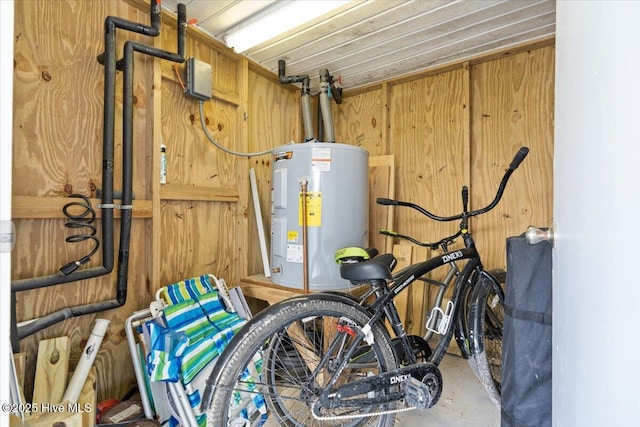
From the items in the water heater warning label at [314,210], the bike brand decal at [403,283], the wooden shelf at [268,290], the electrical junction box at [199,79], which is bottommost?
the wooden shelf at [268,290]

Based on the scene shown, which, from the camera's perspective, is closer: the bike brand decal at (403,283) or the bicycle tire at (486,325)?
the bike brand decal at (403,283)

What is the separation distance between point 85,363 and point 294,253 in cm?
114

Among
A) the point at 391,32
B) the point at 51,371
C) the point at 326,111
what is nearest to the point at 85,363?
the point at 51,371

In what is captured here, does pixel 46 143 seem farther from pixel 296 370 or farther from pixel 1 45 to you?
pixel 296 370

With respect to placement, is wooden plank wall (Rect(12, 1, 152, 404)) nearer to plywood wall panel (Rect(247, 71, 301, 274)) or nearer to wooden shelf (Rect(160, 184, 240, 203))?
wooden shelf (Rect(160, 184, 240, 203))

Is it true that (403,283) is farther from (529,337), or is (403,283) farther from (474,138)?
(474,138)

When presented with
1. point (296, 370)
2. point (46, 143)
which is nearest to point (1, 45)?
point (46, 143)

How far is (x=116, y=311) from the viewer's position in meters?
1.69

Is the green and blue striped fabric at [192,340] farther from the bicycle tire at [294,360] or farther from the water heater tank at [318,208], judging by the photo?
the water heater tank at [318,208]

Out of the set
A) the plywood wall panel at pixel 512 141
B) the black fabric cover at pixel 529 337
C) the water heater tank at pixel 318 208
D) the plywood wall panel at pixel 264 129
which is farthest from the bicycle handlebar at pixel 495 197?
the plywood wall panel at pixel 264 129

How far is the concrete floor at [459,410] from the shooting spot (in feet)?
5.38

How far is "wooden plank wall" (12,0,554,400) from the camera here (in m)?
1.44

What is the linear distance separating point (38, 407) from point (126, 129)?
129 cm

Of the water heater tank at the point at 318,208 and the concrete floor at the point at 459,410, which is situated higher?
the water heater tank at the point at 318,208
